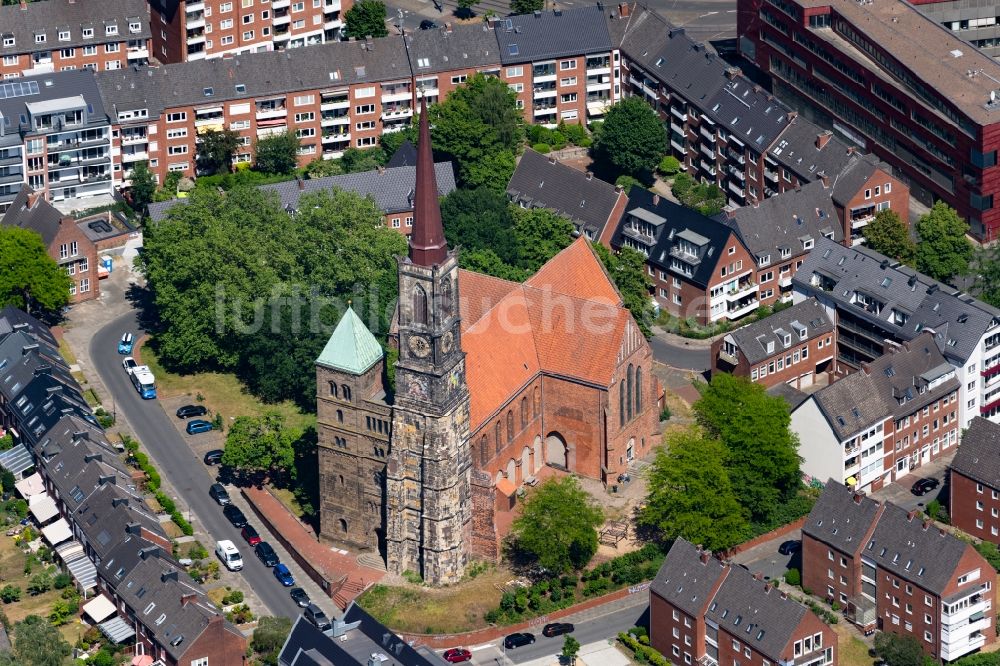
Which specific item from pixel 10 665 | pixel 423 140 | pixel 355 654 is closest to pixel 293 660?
pixel 355 654

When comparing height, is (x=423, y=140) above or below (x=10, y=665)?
above

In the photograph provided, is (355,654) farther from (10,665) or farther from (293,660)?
(10,665)

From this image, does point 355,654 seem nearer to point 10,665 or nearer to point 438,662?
point 438,662

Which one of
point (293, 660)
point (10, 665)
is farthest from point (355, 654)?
point (10, 665)

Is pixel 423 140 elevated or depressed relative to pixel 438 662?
elevated

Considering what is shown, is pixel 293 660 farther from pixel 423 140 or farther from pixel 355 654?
pixel 423 140

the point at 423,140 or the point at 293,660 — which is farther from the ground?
the point at 423,140
